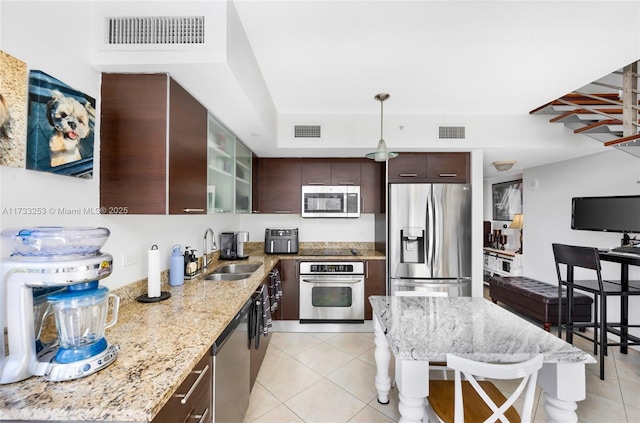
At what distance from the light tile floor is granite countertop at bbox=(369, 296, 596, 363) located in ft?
2.71

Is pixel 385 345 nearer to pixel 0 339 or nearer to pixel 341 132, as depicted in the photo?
pixel 0 339

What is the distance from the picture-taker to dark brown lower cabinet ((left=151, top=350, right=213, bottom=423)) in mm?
930

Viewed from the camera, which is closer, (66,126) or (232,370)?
(66,126)

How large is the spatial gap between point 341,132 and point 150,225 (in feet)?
6.91

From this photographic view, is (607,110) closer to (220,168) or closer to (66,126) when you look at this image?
(220,168)

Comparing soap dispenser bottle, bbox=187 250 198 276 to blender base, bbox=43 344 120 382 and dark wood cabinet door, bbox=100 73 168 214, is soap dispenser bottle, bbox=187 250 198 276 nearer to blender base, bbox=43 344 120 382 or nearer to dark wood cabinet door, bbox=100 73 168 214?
dark wood cabinet door, bbox=100 73 168 214

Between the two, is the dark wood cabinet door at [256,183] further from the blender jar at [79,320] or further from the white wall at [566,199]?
the white wall at [566,199]

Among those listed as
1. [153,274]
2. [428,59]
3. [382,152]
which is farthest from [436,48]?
[153,274]

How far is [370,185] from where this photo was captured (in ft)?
11.8

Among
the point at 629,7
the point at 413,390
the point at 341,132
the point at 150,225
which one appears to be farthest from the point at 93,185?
the point at 629,7

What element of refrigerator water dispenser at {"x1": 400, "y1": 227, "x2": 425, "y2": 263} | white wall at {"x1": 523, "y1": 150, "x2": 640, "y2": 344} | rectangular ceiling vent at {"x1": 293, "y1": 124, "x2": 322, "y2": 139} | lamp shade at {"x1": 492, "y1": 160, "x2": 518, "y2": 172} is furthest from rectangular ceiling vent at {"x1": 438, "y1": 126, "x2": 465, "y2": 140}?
white wall at {"x1": 523, "y1": 150, "x2": 640, "y2": 344}

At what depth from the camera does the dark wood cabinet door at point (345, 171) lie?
360 centimetres

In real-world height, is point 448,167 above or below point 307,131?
below

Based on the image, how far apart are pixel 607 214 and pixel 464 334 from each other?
3080mm
